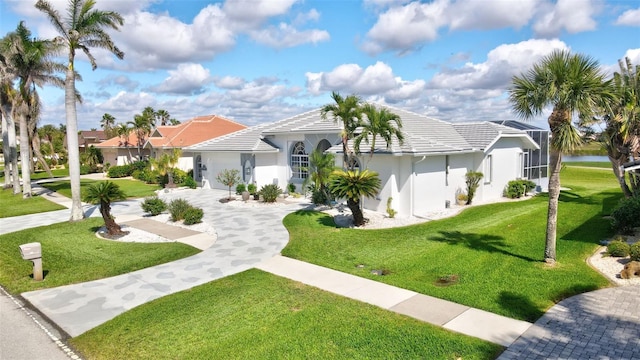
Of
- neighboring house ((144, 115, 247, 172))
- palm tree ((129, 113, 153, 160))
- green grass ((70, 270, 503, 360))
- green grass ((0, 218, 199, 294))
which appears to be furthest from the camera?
palm tree ((129, 113, 153, 160))

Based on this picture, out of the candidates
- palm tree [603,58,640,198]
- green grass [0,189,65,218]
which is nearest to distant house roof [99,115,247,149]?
green grass [0,189,65,218]

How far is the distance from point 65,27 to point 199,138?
24348 mm

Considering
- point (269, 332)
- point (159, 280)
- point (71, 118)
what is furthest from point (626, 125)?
point (71, 118)

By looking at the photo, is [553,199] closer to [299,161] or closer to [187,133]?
[299,161]

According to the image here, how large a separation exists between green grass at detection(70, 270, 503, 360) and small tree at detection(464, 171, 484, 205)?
14.4m

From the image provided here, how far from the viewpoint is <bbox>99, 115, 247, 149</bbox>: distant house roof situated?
4100 cm

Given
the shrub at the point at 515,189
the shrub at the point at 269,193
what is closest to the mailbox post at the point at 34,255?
the shrub at the point at 269,193

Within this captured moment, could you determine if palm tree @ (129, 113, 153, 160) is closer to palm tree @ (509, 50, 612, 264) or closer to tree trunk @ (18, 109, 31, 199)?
tree trunk @ (18, 109, 31, 199)

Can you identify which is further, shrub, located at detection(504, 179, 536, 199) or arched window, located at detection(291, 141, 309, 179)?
arched window, located at detection(291, 141, 309, 179)

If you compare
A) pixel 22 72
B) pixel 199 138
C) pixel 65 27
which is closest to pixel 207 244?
pixel 65 27

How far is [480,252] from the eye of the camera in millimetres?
12633

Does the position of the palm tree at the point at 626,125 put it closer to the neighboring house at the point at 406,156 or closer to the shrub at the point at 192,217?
the neighboring house at the point at 406,156

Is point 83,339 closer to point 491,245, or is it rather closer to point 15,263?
point 15,263

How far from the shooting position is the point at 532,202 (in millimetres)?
22016
